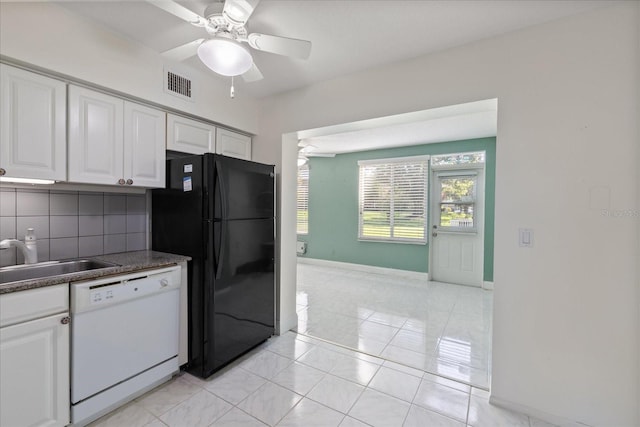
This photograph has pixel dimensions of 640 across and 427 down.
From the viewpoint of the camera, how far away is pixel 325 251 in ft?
19.7

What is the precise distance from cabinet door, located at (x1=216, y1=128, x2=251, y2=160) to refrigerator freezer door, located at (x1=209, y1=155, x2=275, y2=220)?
57cm

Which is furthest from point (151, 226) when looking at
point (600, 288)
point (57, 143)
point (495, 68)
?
point (600, 288)

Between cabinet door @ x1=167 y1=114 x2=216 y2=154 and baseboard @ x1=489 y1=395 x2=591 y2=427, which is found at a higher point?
cabinet door @ x1=167 y1=114 x2=216 y2=154

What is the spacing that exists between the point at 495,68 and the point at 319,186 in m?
4.35

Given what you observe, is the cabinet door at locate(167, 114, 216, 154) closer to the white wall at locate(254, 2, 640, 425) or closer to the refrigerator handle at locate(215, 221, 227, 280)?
the refrigerator handle at locate(215, 221, 227, 280)

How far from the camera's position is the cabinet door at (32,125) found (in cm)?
152

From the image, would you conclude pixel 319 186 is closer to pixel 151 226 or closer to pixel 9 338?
pixel 151 226

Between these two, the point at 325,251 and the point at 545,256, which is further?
the point at 325,251

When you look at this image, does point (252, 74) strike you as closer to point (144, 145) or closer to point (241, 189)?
point (241, 189)

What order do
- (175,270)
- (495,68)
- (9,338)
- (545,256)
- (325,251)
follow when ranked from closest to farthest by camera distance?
(9,338)
(545,256)
(495,68)
(175,270)
(325,251)

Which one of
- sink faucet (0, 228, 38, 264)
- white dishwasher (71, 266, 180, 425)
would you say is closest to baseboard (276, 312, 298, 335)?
white dishwasher (71, 266, 180, 425)

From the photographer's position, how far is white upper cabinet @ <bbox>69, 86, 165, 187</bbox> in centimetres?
179

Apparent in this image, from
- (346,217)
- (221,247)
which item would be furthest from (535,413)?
(346,217)

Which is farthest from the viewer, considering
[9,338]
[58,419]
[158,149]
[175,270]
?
[158,149]
